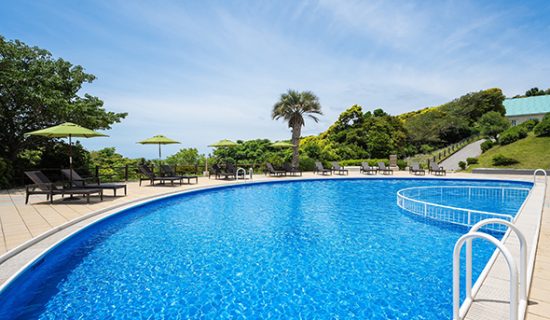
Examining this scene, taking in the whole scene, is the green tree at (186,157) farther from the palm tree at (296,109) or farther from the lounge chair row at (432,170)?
the lounge chair row at (432,170)

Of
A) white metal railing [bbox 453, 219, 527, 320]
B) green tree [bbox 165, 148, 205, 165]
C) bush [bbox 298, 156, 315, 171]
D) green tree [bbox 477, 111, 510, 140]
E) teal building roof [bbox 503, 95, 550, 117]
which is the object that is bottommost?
white metal railing [bbox 453, 219, 527, 320]

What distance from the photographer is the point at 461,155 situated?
99.7 feet

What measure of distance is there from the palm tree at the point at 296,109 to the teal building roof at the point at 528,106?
44679 millimetres

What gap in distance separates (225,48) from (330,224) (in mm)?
11687

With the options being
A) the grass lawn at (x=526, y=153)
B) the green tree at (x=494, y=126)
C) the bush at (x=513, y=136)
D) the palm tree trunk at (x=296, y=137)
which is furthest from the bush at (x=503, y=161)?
the palm tree trunk at (x=296, y=137)

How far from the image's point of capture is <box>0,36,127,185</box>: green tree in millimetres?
11562

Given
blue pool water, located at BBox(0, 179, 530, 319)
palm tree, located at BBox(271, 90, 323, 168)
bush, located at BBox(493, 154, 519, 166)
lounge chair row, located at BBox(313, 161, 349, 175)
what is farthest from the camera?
bush, located at BBox(493, 154, 519, 166)

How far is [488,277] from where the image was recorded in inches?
128

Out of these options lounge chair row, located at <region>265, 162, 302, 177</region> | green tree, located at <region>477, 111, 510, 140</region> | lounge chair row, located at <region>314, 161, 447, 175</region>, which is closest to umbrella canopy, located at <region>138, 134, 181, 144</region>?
lounge chair row, located at <region>265, 162, 302, 177</region>

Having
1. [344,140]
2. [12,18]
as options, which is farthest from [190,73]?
[344,140]

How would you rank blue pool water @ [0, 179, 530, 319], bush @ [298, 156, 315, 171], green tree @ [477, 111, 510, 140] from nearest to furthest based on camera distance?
blue pool water @ [0, 179, 530, 319] < bush @ [298, 156, 315, 171] < green tree @ [477, 111, 510, 140]

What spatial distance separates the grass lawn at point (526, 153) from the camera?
21781 millimetres

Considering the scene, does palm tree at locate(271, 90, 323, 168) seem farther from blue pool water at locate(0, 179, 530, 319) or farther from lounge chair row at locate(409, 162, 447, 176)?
blue pool water at locate(0, 179, 530, 319)

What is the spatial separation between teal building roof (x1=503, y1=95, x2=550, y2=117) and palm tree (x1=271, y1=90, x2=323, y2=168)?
44679 mm
